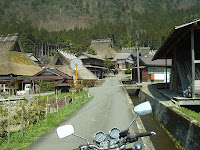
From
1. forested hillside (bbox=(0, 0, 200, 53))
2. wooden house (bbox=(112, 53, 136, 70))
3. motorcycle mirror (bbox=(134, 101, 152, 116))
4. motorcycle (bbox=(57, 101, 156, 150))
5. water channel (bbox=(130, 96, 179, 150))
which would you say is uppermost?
forested hillside (bbox=(0, 0, 200, 53))

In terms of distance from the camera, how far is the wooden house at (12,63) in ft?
79.8

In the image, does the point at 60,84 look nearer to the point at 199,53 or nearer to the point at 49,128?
the point at 49,128

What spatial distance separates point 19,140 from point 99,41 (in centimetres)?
5973

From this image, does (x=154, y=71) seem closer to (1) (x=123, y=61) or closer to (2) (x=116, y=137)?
(1) (x=123, y=61)

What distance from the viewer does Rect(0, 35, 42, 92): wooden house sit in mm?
24312

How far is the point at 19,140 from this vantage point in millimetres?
6684

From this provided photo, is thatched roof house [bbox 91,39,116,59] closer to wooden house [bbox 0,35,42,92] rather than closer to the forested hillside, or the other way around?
wooden house [bbox 0,35,42,92]

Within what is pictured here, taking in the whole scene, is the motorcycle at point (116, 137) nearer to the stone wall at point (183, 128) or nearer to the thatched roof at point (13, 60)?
the stone wall at point (183, 128)

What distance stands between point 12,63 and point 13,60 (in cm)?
105

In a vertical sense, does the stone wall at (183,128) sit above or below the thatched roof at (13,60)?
below

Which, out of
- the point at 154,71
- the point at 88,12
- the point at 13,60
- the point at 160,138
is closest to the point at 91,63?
the point at 154,71

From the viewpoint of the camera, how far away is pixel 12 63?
85.7 ft

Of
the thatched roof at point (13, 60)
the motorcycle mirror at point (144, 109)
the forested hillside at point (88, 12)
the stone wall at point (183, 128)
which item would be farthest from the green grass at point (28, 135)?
the forested hillside at point (88, 12)

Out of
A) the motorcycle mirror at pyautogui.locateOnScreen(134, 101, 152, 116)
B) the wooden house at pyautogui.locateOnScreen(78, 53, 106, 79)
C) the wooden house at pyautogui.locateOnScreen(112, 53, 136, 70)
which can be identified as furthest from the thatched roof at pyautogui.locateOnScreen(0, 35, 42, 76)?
the wooden house at pyautogui.locateOnScreen(112, 53, 136, 70)
